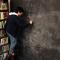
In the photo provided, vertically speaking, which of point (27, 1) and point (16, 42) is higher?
point (27, 1)

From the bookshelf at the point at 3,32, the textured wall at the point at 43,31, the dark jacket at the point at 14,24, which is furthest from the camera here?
the bookshelf at the point at 3,32

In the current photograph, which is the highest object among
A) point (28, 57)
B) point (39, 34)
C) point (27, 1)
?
point (27, 1)

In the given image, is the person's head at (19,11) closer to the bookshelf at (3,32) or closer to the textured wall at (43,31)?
the textured wall at (43,31)

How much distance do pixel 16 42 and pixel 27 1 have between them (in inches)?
34.8

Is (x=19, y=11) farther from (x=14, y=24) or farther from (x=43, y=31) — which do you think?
(x=43, y=31)

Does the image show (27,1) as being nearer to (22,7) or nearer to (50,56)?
(22,7)

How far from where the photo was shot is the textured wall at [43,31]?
184 inches

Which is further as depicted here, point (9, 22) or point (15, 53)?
point (15, 53)

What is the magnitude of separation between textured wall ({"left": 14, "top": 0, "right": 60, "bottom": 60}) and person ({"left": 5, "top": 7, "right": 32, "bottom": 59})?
0.19 meters

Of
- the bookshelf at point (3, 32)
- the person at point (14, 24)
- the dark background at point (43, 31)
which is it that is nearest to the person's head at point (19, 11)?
the person at point (14, 24)

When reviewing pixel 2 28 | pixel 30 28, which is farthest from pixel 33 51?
pixel 2 28

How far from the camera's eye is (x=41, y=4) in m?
4.82

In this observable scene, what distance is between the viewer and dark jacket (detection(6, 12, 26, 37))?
4.86 metres

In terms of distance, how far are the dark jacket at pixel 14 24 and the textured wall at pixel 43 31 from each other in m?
0.22
